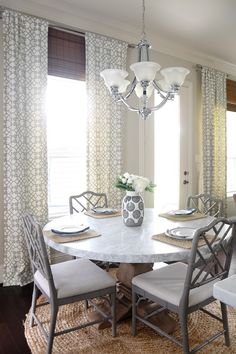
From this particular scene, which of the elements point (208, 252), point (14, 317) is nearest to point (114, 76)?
point (208, 252)

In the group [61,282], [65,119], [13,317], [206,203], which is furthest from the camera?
[65,119]

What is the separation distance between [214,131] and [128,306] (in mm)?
3372

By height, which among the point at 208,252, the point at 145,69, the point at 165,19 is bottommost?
the point at 208,252

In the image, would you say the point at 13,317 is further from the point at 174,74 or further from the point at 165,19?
the point at 165,19

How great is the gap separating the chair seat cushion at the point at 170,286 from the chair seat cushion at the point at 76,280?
0.75 feet

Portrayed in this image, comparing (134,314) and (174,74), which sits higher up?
(174,74)

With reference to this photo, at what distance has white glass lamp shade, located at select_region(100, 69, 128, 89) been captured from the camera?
2184 millimetres

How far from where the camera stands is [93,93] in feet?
11.0

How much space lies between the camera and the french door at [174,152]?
418 cm

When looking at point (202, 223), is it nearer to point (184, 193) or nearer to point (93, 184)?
point (93, 184)

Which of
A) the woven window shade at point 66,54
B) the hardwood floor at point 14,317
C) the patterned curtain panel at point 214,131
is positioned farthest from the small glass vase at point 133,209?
the patterned curtain panel at point 214,131

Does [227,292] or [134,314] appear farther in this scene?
[134,314]

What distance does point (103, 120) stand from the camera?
3.43m

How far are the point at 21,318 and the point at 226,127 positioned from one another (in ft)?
13.9
